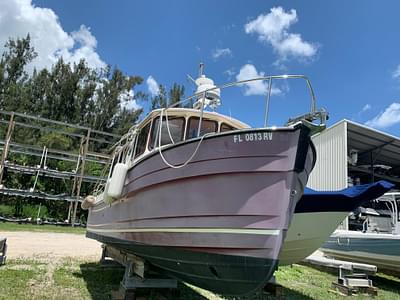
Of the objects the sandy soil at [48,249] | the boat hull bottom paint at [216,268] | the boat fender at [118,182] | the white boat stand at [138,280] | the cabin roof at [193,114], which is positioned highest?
the cabin roof at [193,114]

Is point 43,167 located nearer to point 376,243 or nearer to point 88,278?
point 88,278

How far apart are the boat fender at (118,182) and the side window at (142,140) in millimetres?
305

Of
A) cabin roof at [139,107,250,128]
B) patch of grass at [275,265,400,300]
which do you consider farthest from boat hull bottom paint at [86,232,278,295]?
patch of grass at [275,265,400,300]

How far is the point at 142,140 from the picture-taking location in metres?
5.12

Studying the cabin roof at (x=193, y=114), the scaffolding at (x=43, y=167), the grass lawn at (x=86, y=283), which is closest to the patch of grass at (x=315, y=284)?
the grass lawn at (x=86, y=283)

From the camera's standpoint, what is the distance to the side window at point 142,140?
197 inches

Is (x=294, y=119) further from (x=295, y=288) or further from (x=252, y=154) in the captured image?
(x=295, y=288)

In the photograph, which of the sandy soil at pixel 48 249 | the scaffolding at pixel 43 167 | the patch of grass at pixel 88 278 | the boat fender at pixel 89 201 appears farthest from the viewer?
the scaffolding at pixel 43 167

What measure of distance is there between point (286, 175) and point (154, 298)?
311 centimetres

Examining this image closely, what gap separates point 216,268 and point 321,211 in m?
2.99

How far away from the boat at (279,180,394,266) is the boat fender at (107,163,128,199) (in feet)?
9.30

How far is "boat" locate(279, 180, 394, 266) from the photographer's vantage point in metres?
5.77

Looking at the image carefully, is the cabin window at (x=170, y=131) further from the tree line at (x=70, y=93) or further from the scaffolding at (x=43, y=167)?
the tree line at (x=70, y=93)

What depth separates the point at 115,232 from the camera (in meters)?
5.40
